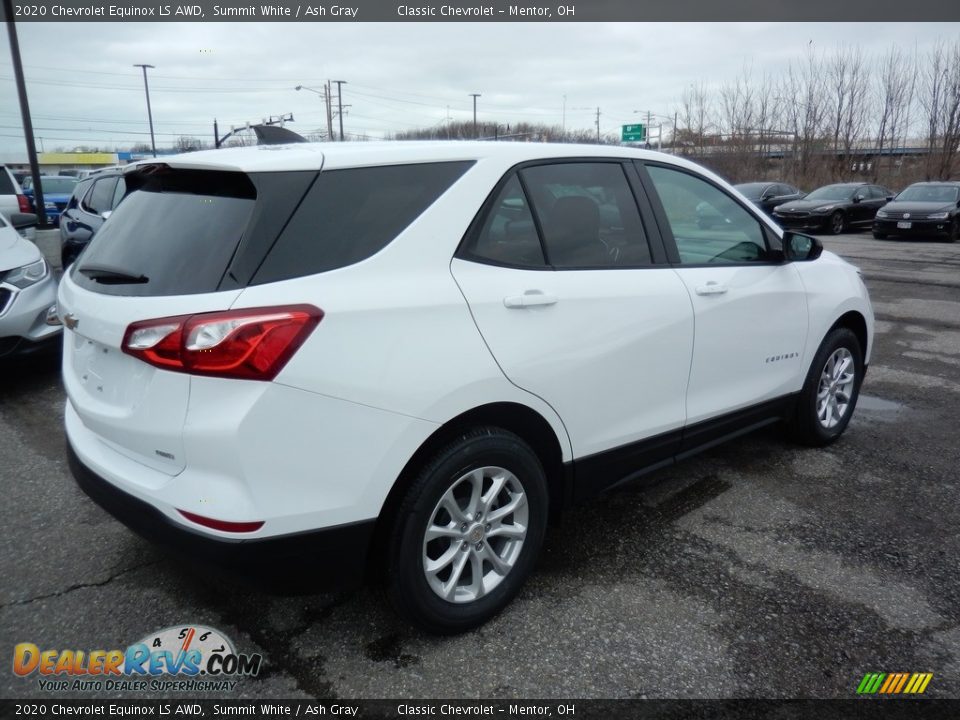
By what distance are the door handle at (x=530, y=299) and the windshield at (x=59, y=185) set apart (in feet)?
96.7

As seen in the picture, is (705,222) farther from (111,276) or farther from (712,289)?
(111,276)

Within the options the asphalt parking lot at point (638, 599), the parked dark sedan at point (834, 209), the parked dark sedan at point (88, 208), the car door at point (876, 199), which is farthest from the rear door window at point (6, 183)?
the car door at point (876, 199)

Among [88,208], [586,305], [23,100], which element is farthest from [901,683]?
[23,100]

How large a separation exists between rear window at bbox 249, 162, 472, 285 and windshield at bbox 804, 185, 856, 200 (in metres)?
21.9

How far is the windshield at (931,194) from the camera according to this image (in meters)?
18.8

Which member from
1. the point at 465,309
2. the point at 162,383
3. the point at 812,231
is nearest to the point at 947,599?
the point at 465,309

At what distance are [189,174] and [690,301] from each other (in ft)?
7.10

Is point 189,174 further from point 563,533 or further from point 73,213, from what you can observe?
point 73,213

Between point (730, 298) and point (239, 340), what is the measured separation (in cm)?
241

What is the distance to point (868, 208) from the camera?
70.6 feet

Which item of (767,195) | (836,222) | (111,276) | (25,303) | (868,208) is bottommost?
(836,222)

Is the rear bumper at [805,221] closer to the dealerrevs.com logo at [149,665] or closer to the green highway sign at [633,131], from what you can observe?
the dealerrevs.com logo at [149,665]

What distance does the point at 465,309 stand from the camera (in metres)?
2.43

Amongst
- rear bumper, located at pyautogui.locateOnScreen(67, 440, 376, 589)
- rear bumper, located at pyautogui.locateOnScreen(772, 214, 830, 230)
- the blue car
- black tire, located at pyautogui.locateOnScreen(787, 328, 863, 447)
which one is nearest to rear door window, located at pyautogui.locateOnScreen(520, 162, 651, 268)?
rear bumper, located at pyautogui.locateOnScreen(67, 440, 376, 589)
